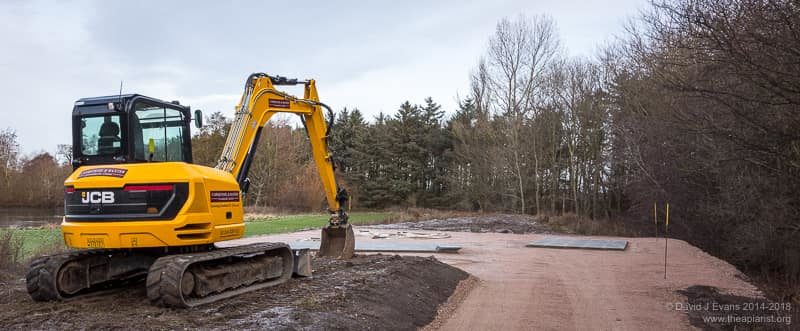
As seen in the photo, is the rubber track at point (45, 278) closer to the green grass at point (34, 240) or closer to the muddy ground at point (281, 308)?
the muddy ground at point (281, 308)

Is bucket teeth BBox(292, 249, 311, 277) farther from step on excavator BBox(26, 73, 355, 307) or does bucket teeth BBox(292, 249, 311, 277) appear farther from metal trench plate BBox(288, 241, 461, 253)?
metal trench plate BBox(288, 241, 461, 253)

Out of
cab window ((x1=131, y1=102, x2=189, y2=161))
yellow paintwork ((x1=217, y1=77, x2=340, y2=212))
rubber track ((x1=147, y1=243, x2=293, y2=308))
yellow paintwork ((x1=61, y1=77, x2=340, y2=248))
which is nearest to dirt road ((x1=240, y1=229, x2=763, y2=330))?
rubber track ((x1=147, y1=243, x2=293, y2=308))

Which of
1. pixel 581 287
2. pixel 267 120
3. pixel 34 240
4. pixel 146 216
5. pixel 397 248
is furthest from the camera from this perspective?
pixel 34 240

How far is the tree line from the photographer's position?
9938 millimetres

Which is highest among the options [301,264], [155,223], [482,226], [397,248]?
[155,223]

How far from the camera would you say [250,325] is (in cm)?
704

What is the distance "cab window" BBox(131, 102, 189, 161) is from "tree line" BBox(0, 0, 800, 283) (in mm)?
7832

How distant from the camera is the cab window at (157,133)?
8758 millimetres

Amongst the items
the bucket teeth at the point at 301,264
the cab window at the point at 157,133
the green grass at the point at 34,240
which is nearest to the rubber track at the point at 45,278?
Answer: the cab window at the point at 157,133

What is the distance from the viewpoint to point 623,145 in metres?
35.0

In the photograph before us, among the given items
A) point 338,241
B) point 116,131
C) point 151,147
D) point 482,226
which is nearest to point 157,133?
point 151,147

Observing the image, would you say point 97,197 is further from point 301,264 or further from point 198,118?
point 301,264

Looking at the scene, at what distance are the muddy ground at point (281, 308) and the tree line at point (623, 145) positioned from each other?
227 inches

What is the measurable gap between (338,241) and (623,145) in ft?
81.7
